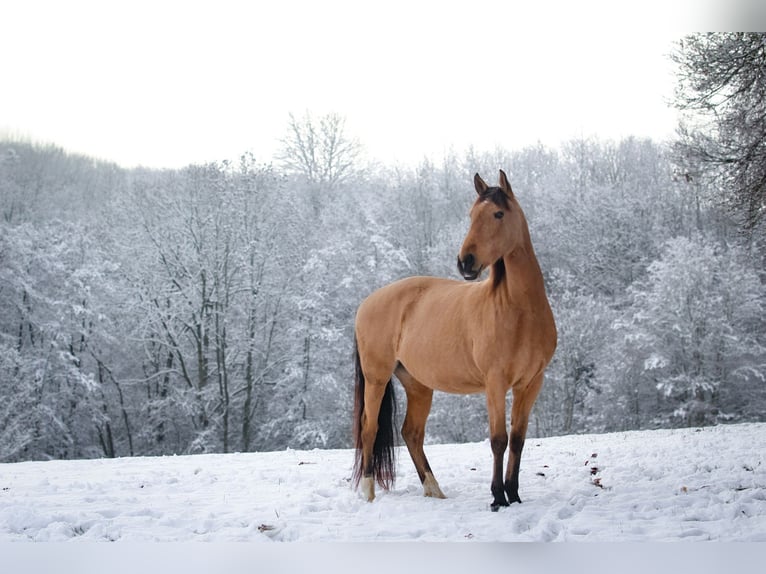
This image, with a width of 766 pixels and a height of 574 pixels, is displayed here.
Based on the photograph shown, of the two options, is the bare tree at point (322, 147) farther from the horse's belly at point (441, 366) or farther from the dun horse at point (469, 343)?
the horse's belly at point (441, 366)

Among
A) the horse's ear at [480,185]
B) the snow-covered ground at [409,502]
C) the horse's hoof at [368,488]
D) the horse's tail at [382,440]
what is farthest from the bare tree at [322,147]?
the horse's hoof at [368,488]

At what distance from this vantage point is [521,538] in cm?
256

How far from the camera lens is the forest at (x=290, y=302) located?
11.0 meters

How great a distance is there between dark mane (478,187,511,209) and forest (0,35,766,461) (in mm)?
7248

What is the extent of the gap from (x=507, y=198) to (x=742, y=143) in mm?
3723

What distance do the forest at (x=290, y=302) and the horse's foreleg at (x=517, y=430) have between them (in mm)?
7427

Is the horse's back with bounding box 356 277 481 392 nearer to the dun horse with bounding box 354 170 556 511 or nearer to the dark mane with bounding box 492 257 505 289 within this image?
the dun horse with bounding box 354 170 556 511

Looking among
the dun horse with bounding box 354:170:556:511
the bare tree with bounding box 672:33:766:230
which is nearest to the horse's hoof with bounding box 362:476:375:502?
the dun horse with bounding box 354:170:556:511

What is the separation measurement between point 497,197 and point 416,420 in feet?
4.39

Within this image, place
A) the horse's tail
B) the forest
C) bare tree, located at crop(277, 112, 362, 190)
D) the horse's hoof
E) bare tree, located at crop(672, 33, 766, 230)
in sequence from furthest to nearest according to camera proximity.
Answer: the forest → bare tree, located at crop(277, 112, 362, 190) → bare tree, located at crop(672, 33, 766, 230) → the horse's tail → the horse's hoof

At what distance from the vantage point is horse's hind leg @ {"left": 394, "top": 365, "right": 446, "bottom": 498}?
3439mm
